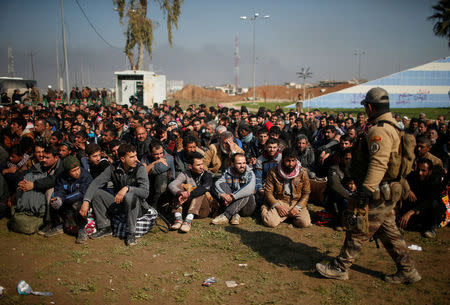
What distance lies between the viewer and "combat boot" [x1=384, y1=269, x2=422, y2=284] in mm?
3775

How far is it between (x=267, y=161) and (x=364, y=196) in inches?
121

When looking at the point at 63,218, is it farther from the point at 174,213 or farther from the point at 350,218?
the point at 350,218

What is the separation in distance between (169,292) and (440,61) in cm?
4756

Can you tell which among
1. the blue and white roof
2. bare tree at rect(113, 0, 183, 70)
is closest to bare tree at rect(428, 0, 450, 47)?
the blue and white roof

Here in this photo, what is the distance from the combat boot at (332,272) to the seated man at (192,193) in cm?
231

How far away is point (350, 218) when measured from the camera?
3656 millimetres

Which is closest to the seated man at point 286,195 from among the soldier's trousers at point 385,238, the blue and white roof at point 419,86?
the soldier's trousers at point 385,238

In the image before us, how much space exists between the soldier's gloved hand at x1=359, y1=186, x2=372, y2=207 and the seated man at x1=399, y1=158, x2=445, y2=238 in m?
2.19

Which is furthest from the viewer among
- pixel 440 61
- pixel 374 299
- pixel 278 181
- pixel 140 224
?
pixel 440 61

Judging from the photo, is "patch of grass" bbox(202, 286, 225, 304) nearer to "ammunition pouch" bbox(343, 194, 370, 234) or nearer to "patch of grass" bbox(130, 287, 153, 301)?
"patch of grass" bbox(130, 287, 153, 301)

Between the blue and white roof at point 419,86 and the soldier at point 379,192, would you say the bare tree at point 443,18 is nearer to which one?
the blue and white roof at point 419,86

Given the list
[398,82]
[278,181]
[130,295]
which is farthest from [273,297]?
[398,82]

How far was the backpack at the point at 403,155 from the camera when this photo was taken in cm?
345

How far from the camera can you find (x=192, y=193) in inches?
224
